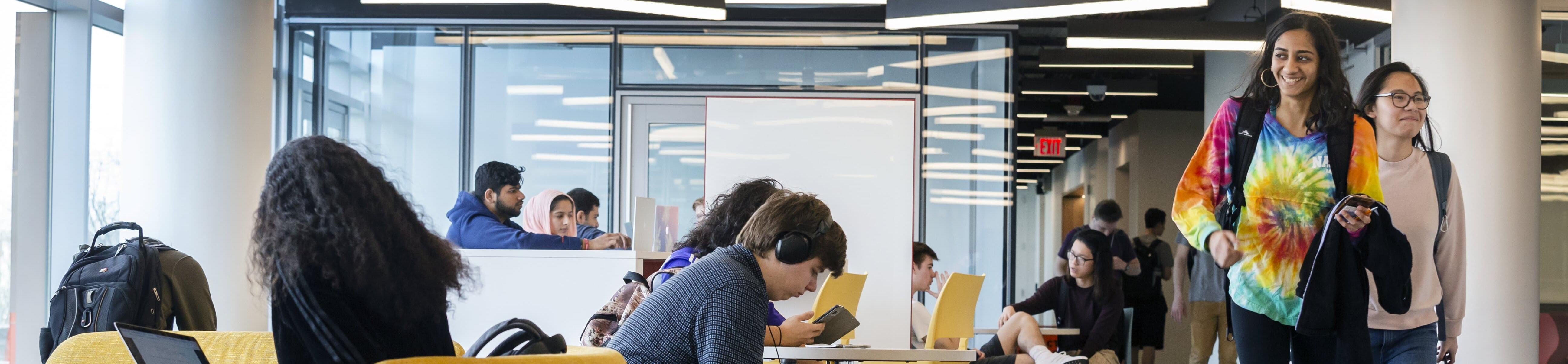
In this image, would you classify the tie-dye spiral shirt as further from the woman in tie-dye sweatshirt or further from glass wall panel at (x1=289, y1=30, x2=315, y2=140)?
glass wall panel at (x1=289, y1=30, x2=315, y2=140)

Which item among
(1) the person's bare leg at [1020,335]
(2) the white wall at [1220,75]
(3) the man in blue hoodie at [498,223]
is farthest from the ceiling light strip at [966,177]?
(3) the man in blue hoodie at [498,223]

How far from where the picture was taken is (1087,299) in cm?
620

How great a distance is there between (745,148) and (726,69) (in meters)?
3.50

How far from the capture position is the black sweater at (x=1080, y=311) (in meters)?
6.05

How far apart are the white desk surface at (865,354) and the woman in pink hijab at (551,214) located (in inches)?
97.9

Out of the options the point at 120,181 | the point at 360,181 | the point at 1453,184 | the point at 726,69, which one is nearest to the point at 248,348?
the point at 360,181

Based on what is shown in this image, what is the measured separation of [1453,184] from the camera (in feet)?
8.36

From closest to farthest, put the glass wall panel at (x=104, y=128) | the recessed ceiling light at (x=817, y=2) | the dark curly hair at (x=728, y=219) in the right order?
the dark curly hair at (x=728, y=219) < the glass wall panel at (x=104, y=128) < the recessed ceiling light at (x=817, y=2)

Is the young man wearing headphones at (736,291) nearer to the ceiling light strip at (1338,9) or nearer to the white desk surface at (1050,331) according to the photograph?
the ceiling light strip at (1338,9)

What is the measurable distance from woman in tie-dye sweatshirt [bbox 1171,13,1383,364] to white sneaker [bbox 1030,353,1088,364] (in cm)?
258

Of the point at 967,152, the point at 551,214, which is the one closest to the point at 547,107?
the point at 551,214

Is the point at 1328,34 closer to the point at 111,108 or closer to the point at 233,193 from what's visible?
the point at 233,193

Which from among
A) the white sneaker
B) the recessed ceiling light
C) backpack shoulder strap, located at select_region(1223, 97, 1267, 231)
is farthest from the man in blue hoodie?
backpack shoulder strap, located at select_region(1223, 97, 1267, 231)

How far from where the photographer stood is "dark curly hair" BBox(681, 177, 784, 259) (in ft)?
10.9
